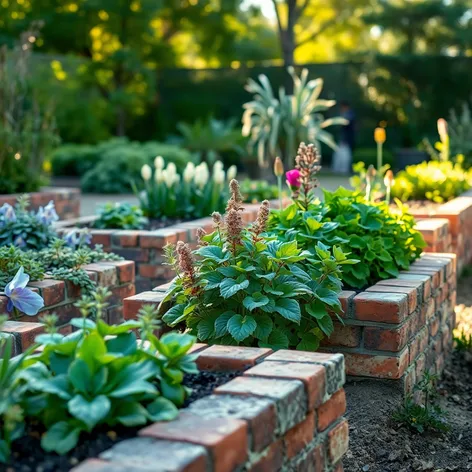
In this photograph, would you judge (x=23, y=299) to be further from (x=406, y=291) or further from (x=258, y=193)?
(x=258, y=193)

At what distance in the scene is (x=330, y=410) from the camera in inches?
91.4

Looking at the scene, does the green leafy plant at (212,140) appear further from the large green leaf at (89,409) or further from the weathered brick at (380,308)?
the large green leaf at (89,409)

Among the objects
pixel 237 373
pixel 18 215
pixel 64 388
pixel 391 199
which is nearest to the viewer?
pixel 64 388

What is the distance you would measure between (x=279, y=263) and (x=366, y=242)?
2.54 ft

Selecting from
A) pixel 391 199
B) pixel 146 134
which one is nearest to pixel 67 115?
pixel 146 134

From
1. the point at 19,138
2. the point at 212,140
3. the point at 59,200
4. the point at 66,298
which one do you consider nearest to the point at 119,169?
the point at 212,140

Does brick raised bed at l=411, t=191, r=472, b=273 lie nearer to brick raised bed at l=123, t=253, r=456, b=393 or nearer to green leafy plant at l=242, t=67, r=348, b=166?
brick raised bed at l=123, t=253, r=456, b=393

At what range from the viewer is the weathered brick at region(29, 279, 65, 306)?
3514mm

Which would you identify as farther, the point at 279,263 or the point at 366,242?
the point at 366,242

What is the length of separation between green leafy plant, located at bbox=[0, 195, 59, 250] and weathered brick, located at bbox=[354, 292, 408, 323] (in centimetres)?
200

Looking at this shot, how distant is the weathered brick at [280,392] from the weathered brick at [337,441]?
0.26m

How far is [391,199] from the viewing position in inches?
257

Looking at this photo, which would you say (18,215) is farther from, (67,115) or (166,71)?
(166,71)

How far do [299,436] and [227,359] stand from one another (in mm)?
322
